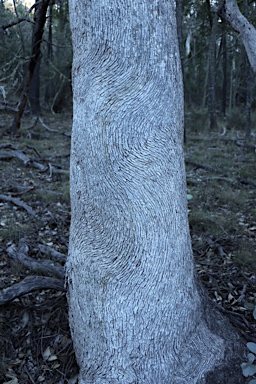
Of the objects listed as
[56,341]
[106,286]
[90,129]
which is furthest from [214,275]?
[90,129]

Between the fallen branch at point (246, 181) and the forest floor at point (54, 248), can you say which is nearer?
the forest floor at point (54, 248)

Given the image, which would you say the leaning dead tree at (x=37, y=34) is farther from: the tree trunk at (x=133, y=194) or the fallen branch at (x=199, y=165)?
the tree trunk at (x=133, y=194)

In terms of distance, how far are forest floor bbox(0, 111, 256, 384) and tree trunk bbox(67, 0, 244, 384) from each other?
597mm

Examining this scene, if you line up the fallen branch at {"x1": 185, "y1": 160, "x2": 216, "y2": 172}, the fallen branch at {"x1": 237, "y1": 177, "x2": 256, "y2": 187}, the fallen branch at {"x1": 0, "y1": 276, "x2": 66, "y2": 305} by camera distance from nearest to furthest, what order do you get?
the fallen branch at {"x1": 0, "y1": 276, "x2": 66, "y2": 305} → the fallen branch at {"x1": 237, "y1": 177, "x2": 256, "y2": 187} → the fallen branch at {"x1": 185, "y1": 160, "x2": 216, "y2": 172}

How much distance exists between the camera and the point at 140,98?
1880 millimetres

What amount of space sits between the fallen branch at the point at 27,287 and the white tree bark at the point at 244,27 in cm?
278

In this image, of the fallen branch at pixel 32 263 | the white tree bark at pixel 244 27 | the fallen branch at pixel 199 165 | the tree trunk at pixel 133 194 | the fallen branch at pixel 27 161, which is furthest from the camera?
the fallen branch at pixel 199 165

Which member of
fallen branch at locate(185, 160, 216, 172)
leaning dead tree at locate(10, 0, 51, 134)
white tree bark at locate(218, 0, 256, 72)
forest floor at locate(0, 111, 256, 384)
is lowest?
forest floor at locate(0, 111, 256, 384)

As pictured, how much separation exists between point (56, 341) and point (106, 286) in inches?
36.5

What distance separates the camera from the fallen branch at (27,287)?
2.65 metres

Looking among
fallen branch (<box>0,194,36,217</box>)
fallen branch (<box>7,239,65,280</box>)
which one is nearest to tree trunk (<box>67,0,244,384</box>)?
fallen branch (<box>7,239,65,280</box>)

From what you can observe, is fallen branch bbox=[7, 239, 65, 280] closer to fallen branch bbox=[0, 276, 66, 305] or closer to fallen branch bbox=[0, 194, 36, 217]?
fallen branch bbox=[0, 276, 66, 305]

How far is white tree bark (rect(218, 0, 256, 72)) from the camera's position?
12.6 feet

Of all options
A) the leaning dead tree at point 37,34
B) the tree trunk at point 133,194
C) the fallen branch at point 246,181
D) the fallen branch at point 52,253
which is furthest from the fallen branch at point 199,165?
the tree trunk at point 133,194
